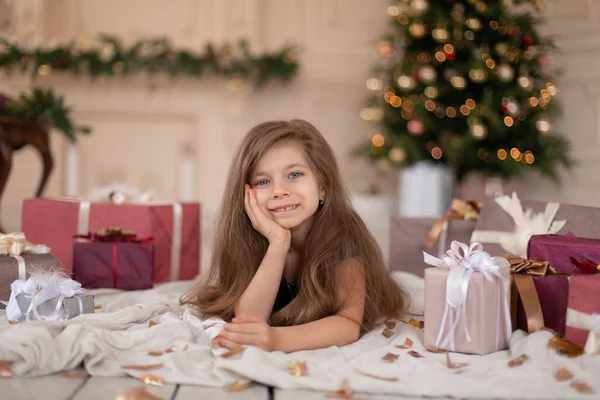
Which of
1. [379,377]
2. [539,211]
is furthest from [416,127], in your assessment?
[379,377]

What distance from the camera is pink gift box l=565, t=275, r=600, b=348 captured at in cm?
133

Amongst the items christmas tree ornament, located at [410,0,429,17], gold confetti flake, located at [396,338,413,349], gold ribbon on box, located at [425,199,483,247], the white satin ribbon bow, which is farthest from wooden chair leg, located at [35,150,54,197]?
christmas tree ornament, located at [410,0,429,17]

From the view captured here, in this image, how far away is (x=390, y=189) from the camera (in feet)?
14.8

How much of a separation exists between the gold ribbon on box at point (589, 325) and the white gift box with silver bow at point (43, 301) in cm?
118

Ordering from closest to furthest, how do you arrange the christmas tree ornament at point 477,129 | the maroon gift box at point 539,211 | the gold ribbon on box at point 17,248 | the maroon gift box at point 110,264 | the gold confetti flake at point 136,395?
the gold confetti flake at point 136,395 → the gold ribbon on box at point 17,248 → the maroon gift box at point 539,211 → the maroon gift box at point 110,264 → the christmas tree ornament at point 477,129

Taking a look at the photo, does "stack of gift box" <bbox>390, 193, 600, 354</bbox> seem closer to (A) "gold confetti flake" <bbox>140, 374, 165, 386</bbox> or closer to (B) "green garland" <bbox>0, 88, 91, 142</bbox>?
(A) "gold confetti flake" <bbox>140, 374, 165, 386</bbox>

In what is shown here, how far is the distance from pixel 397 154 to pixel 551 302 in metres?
2.44

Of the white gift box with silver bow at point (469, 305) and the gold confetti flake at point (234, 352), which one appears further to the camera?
the white gift box with silver bow at point (469, 305)

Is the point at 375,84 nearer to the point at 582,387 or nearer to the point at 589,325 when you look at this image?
the point at 589,325

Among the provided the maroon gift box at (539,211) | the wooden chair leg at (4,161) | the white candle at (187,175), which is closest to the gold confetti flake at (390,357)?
the maroon gift box at (539,211)

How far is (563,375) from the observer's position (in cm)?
119

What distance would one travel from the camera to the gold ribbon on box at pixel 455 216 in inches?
93.5

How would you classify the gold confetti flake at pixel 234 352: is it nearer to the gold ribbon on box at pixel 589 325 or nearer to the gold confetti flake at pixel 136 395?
the gold confetti flake at pixel 136 395

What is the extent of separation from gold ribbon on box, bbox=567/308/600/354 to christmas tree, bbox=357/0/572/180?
2427 millimetres
